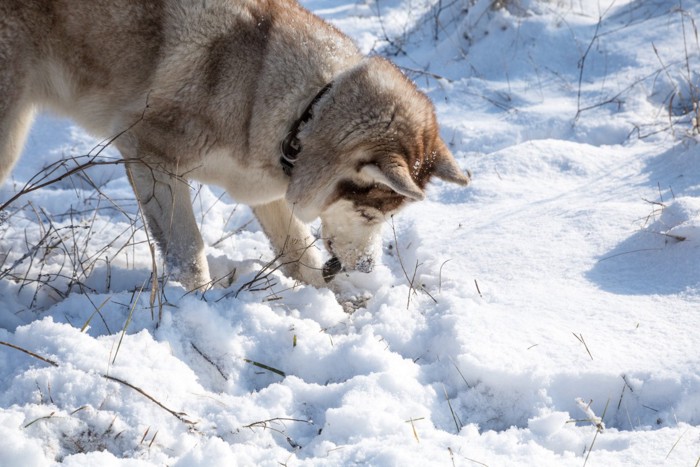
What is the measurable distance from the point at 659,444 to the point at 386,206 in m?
1.82

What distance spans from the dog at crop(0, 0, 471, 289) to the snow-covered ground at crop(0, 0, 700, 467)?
1.46 feet

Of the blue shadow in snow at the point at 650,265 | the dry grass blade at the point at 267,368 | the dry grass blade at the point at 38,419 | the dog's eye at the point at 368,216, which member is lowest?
the blue shadow in snow at the point at 650,265

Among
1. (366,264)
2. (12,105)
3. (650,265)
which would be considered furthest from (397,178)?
(12,105)

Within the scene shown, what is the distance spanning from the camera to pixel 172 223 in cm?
371

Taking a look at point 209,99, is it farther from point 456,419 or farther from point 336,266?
point 456,419

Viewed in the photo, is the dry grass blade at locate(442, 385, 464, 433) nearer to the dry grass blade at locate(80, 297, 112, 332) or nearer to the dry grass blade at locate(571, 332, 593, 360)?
the dry grass blade at locate(571, 332, 593, 360)

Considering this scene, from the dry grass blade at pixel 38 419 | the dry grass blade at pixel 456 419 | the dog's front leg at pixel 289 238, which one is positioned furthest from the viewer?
the dog's front leg at pixel 289 238

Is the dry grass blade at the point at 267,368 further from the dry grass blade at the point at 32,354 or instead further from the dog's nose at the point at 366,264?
the dog's nose at the point at 366,264

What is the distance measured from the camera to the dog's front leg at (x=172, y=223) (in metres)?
3.67

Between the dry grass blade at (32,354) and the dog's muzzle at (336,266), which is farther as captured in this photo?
the dog's muzzle at (336,266)

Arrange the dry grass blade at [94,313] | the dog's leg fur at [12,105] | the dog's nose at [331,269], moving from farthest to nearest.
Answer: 1. the dog's nose at [331,269]
2. the dog's leg fur at [12,105]
3. the dry grass blade at [94,313]

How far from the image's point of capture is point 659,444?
235cm

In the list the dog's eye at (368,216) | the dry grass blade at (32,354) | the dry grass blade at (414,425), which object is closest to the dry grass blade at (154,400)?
the dry grass blade at (32,354)

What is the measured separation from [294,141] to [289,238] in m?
0.84
